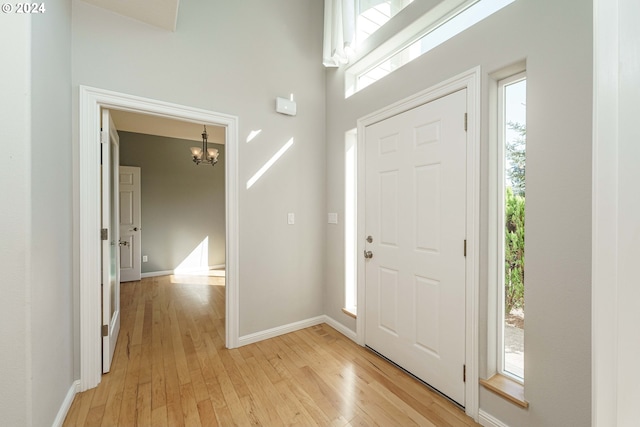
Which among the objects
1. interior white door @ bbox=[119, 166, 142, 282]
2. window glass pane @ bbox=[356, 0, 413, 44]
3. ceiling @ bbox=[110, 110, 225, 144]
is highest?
window glass pane @ bbox=[356, 0, 413, 44]

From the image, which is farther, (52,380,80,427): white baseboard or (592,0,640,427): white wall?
(52,380,80,427): white baseboard

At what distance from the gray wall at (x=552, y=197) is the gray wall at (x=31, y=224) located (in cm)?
231

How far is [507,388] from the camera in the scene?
1451 millimetres

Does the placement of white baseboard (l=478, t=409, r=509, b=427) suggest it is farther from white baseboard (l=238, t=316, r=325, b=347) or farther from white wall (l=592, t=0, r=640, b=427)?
white baseboard (l=238, t=316, r=325, b=347)

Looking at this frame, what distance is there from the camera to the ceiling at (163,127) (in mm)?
3918

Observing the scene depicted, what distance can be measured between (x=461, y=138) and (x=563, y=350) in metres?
1.22

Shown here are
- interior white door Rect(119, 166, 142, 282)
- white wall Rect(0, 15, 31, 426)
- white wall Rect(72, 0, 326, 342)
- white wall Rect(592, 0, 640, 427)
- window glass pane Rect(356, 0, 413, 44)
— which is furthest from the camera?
interior white door Rect(119, 166, 142, 282)

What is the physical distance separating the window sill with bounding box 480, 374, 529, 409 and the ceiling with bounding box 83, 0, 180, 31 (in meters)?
3.16

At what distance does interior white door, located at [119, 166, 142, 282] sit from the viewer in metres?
4.48

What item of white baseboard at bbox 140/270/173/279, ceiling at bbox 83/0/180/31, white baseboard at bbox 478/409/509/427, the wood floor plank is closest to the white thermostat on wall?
ceiling at bbox 83/0/180/31

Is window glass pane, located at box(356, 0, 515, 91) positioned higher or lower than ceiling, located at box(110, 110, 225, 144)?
lower

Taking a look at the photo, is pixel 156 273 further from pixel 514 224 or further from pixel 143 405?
pixel 514 224

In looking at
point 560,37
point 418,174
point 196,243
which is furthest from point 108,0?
point 196,243

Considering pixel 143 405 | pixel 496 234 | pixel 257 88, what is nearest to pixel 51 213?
pixel 143 405
